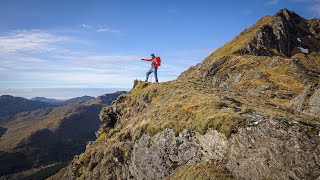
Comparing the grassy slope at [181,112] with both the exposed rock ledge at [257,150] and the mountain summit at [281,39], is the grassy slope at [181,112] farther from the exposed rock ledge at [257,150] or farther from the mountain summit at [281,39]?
the mountain summit at [281,39]

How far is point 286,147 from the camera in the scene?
61.8 feet

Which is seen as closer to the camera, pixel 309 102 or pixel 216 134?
pixel 216 134

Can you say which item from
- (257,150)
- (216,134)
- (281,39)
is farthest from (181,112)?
(281,39)

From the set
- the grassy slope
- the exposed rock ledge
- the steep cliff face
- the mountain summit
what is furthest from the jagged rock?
the mountain summit

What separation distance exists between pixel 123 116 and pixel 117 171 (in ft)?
61.1

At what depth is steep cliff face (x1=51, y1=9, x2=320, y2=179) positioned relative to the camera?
750 inches

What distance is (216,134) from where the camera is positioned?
23906 mm

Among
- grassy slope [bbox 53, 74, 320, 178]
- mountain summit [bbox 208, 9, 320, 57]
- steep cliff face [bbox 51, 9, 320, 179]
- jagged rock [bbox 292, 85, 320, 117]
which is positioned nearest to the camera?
steep cliff face [bbox 51, 9, 320, 179]

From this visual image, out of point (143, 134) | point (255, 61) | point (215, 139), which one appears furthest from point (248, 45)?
point (215, 139)

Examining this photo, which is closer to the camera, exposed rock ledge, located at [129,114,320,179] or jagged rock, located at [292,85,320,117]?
Result: exposed rock ledge, located at [129,114,320,179]

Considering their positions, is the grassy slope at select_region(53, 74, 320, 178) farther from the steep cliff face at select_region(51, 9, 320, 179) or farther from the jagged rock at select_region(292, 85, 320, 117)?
the jagged rock at select_region(292, 85, 320, 117)

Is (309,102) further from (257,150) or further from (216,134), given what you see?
(257,150)

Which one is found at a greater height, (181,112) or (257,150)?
(181,112)

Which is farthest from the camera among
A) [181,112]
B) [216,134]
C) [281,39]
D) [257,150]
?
[281,39]
